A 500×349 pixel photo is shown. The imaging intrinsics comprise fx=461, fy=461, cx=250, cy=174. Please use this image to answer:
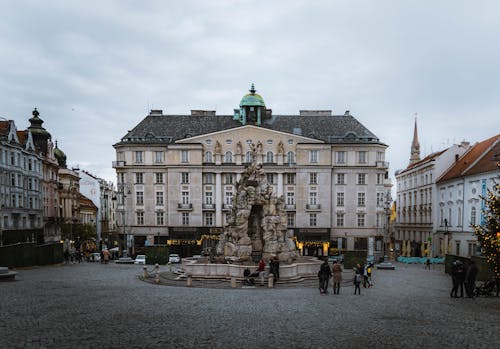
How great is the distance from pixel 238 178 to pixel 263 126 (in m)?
8.60

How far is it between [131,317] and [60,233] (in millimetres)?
61047

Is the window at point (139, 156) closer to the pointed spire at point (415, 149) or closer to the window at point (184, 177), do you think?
the window at point (184, 177)

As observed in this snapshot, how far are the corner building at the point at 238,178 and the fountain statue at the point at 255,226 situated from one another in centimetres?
3090

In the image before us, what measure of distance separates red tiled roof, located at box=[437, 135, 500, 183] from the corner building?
9.18 m

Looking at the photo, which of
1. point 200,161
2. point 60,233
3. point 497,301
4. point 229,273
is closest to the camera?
point 497,301

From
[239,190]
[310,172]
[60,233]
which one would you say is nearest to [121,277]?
[239,190]

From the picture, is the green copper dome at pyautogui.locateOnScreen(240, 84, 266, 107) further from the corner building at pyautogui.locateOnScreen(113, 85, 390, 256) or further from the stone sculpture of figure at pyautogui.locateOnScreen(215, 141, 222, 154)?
the stone sculpture of figure at pyautogui.locateOnScreen(215, 141, 222, 154)

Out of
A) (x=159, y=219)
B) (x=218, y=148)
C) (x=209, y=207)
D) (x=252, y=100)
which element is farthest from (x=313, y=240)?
(x=252, y=100)

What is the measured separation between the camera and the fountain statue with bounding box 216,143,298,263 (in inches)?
1273

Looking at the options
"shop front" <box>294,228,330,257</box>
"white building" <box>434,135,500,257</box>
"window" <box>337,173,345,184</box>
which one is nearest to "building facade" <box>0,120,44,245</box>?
"shop front" <box>294,228,330,257</box>

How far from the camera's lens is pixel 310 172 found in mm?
65500

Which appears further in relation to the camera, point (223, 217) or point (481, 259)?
point (223, 217)

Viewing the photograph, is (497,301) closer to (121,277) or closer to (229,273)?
(229,273)

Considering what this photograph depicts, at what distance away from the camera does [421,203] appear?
67375 mm
